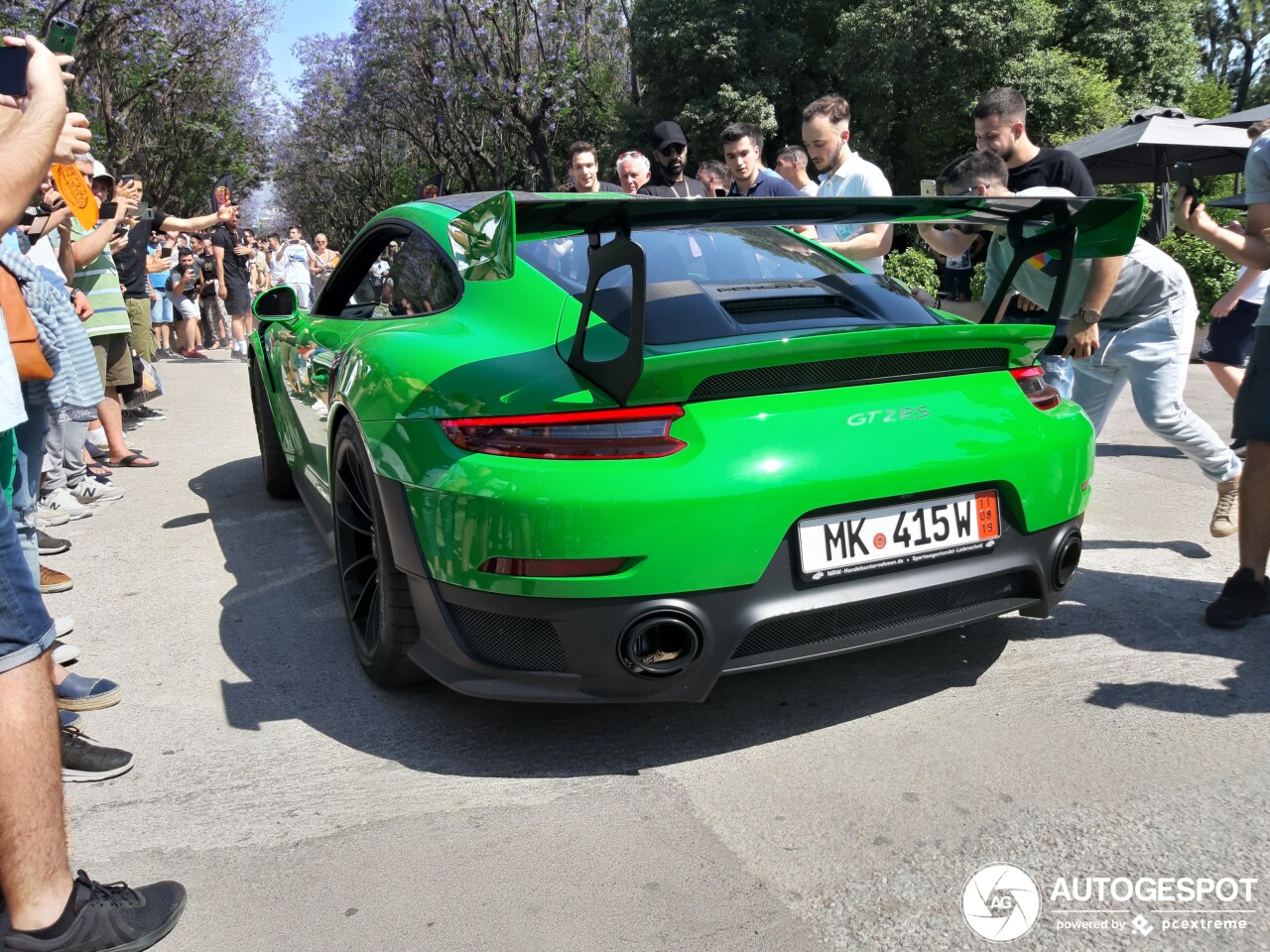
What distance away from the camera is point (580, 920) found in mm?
2043

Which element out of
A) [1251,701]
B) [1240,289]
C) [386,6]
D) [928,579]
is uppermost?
[386,6]

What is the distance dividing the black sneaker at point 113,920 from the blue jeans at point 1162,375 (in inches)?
154

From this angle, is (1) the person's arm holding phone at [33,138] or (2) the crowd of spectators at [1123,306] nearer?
(1) the person's arm holding phone at [33,138]

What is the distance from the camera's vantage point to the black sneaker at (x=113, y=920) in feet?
6.28

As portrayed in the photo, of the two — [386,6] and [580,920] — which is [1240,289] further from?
[386,6]

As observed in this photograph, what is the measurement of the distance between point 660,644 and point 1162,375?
297cm

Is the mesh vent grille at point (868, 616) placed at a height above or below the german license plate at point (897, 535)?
below

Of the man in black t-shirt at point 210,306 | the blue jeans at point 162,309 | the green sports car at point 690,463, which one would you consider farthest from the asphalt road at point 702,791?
the man in black t-shirt at point 210,306

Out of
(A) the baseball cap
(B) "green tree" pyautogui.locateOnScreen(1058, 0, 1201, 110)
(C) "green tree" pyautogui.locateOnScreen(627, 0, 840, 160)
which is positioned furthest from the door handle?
(B) "green tree" pyautogui.locateOnScreen(1058, 0, 1201, 110)

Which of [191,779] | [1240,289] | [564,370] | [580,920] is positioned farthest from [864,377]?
[1240,289]

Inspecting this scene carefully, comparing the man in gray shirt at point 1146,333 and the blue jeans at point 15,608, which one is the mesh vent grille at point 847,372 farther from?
the man in gray shirt at point 1146,333

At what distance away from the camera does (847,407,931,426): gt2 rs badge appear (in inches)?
98.3

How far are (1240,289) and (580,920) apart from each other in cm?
518

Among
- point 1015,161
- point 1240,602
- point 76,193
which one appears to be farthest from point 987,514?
point 76,193
